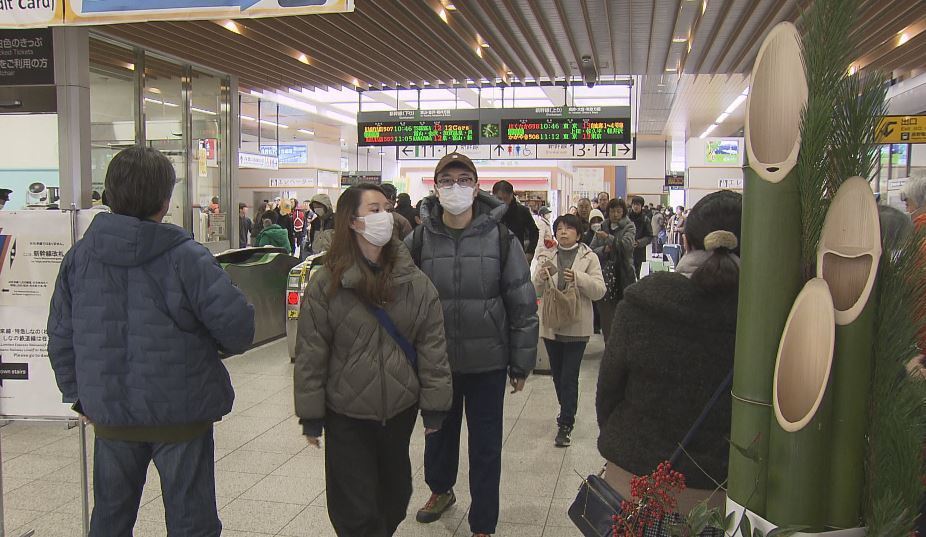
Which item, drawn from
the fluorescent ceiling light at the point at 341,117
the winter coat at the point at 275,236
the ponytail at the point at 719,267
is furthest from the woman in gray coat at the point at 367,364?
the fluorescent ceiling light at the point at 341,117

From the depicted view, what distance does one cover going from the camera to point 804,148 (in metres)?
1.02

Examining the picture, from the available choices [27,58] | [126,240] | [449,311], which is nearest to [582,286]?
[449,311]

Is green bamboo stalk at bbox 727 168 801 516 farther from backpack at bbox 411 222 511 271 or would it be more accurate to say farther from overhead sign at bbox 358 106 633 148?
overhead sign at bbox 358 106 633 148

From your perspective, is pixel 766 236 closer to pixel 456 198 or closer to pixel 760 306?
pixel 760 306

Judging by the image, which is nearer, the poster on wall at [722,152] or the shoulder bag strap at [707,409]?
the shoulder bag strap at [707,409]

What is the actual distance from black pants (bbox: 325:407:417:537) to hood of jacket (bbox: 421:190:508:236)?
0.95 m

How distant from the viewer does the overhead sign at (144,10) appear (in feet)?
11.7

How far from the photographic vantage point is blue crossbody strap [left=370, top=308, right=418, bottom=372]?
275cm

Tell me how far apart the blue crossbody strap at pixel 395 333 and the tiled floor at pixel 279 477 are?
123 centimetres

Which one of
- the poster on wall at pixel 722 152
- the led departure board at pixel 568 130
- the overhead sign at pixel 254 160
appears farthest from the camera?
the overhead sign at pixel 254 160

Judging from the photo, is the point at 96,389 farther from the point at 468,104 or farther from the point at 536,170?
the point at 536,170

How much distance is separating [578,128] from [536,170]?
1092 cm

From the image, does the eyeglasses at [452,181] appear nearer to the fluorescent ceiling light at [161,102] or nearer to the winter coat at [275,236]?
the fluorescent ceiling light at [161,102]

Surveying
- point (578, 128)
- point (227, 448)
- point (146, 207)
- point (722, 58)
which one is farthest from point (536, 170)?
point (146, 207)
